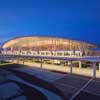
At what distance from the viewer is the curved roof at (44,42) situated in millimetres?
37688

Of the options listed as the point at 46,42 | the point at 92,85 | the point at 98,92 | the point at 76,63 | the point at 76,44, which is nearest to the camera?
the point at 98,92

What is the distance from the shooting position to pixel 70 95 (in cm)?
915

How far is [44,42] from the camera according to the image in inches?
1786

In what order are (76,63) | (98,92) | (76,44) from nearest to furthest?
1. (98,92)
2. (76,63)
3. (76,44)

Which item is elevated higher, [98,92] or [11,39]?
[11,39]

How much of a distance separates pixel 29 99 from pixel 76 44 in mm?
30681

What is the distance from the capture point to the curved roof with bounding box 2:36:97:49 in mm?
37688

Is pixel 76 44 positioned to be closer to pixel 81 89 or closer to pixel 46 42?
pixel 46 42

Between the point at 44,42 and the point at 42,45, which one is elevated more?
the point at 44,42

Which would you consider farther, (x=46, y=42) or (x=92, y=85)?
(x=46, y=42)

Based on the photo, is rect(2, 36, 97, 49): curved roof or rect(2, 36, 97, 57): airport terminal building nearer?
rect(2, 36, 97, 57): airport terminal building

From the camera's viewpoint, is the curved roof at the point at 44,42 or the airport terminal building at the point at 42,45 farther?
the curved roof at the point at 44,42

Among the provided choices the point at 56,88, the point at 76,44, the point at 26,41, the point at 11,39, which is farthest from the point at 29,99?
the point at 11,39

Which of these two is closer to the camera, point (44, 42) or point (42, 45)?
point (44, 42)
